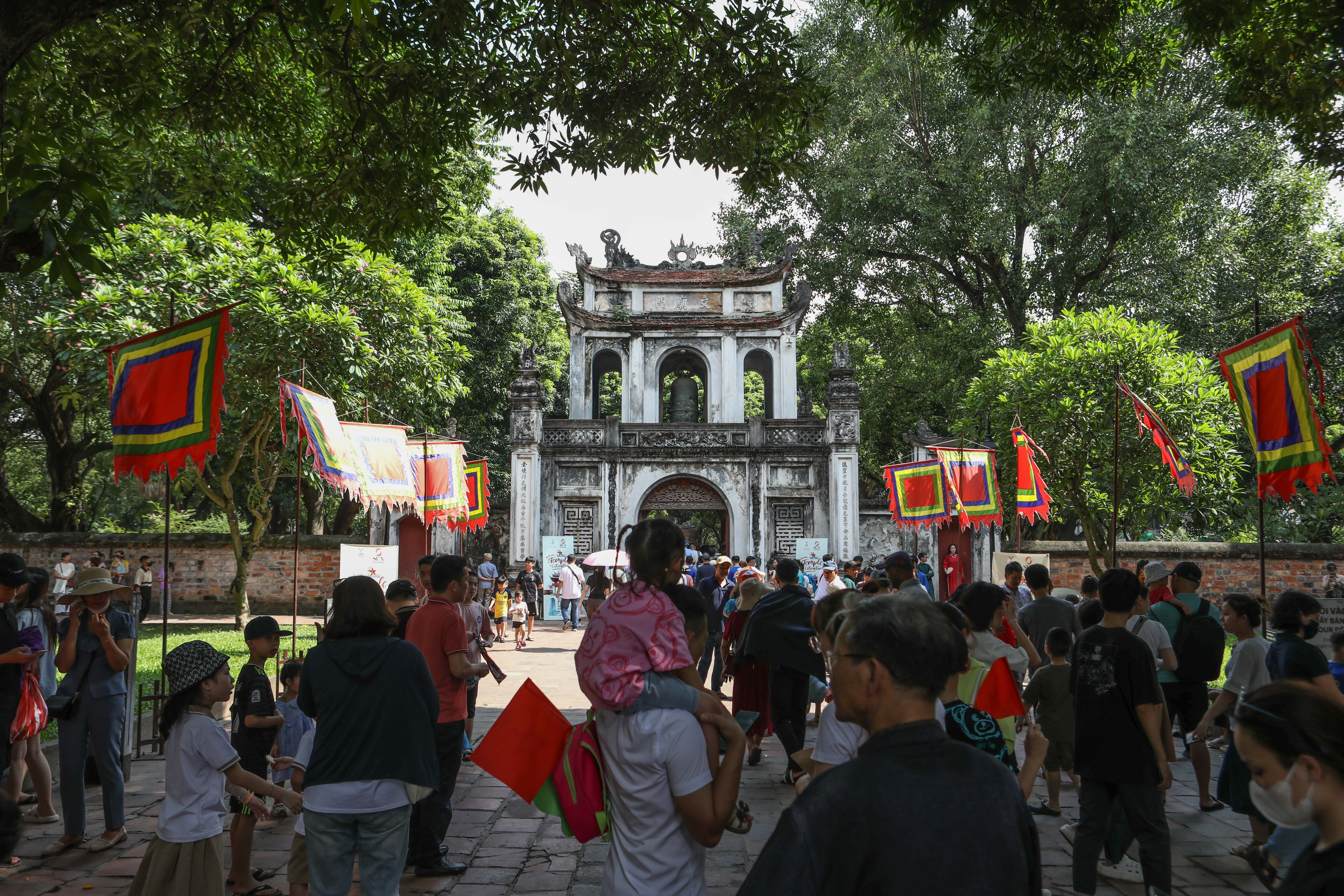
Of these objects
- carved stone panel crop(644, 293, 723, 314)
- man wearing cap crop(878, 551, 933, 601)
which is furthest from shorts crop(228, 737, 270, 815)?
carved stone panel crop(644, 293, 723, 314)

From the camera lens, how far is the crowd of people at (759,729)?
5.64 ft

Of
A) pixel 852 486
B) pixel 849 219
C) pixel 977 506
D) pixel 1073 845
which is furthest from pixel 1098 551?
pixel 1073 845

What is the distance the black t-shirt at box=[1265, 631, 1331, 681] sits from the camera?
4512 millimetres

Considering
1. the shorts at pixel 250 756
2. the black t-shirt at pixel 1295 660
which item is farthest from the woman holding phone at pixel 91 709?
Result: the black t-shirt at pixel 1295 660

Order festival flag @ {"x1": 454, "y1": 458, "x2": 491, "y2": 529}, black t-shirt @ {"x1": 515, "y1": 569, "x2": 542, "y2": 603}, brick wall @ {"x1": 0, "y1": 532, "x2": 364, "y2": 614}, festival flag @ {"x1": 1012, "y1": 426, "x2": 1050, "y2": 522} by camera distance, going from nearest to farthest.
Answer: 1. festival flag @ {"x1": 1012, "y1": 426, "x2": 1050, "y2": 522}
2. festival flag @ {"x1": 454, "y1": 458, "x2": 491, "y2": 529}
3. black t-shirt @ {"x1": 515, "y1": 569, "x2": 542, "y2": 603}
4. brick wall @ {"x1": 0, "y1": 532, "x2": 364, "y2": 614}

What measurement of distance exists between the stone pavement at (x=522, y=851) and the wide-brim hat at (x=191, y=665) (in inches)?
64.4

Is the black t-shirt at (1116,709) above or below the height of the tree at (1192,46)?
below

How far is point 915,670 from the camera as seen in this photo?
5.94 ft

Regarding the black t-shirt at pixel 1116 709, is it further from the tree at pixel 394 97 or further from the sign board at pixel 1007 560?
the sign board at pixel 1007 560

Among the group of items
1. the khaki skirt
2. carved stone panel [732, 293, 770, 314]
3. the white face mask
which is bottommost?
the khaki skirt

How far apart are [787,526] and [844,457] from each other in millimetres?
2128

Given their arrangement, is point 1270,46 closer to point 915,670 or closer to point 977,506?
point 915,670

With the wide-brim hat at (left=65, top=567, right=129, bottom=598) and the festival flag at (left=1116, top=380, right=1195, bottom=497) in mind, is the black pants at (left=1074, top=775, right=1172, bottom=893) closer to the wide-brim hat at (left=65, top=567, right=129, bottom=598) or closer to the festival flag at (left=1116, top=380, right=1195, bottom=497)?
the wide-brim hat at (left=65, top=567, right=129, bottom=598)

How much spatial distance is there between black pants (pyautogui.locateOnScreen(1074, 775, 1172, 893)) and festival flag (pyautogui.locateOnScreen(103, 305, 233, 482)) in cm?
570
